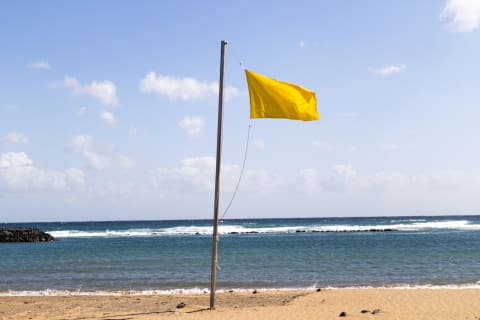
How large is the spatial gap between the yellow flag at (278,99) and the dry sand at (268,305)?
4.33 metres

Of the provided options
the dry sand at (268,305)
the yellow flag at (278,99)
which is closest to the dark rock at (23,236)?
the dry sand at (268,305)

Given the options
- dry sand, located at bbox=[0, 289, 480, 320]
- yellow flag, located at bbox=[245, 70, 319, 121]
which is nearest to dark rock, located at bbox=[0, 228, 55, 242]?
dry sand, located at bbox=[0, 289, 480, 320]

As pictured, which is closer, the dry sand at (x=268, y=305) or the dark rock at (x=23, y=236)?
the dry sand at (x=268, y=305)

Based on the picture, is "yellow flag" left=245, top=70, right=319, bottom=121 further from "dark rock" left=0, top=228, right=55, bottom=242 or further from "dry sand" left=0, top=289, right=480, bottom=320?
"dark rock" left=0, top=228, right=55, bottom=242

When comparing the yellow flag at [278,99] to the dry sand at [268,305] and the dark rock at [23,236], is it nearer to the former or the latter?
the dry sand at [268,305]

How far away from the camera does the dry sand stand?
1175 centimetres

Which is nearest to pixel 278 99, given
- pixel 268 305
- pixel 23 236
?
pixel 268 305

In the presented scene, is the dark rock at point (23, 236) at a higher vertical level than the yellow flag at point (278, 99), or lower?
lower

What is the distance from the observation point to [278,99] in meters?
11.2

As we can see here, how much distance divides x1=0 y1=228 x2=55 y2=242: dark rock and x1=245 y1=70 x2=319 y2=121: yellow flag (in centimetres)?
5453

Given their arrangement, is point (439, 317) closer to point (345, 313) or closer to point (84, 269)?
point (345, 313)

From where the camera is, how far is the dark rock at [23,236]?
60094 mm

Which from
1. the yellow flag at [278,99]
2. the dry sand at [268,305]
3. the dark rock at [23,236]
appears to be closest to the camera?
the yellow flag at [278,99]

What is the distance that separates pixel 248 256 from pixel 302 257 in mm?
3242
